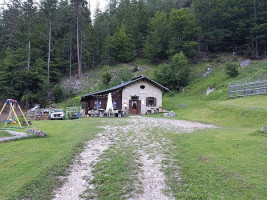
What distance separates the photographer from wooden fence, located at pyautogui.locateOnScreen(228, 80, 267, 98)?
19.6 meters

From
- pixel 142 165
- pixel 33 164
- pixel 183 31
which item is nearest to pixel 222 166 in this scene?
pixel 142 165

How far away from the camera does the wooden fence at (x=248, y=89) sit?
19594mm

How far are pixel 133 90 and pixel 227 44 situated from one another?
1204 inches

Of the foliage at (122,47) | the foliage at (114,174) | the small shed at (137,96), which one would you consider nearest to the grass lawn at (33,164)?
the foliage at (114,174)

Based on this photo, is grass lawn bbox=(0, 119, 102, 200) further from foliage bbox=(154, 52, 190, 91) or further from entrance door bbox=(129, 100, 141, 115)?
foliage bbox=(154, 52, 190, 91)

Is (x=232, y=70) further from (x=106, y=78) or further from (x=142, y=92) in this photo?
(x=106, y=78)

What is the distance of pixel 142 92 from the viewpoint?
2689 cm

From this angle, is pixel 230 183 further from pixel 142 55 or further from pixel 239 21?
pixel 142 55

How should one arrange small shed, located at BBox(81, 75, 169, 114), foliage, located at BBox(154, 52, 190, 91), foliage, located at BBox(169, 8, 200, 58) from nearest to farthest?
small shed, located at BBox(81, 75, 169, 114), foliage, located at BBox(154, 52, 190, 91), foliage, located at BBox(169, 8, 200, 58)

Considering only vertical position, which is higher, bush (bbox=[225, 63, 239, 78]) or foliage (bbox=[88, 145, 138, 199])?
bush (bbox=[225, 63, 239, 78])

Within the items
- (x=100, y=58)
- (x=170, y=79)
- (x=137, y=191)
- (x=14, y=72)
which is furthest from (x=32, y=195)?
(x=100, y=58)

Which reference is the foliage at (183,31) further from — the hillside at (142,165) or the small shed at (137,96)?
the hillside at (142,165)

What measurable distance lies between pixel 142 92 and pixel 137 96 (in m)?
0.83

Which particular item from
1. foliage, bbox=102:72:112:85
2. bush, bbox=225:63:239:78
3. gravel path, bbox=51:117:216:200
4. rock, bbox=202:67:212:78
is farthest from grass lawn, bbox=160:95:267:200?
foliage, bbox=102:72:112:85
